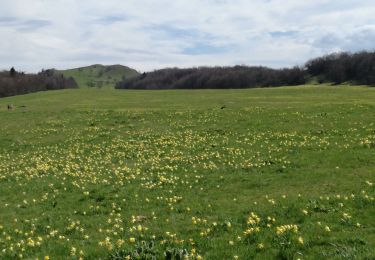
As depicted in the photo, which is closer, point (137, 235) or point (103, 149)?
point (137, 235)

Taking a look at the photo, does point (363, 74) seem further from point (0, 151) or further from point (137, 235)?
point (137, 235)

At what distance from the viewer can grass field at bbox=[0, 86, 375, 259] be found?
10695 millimetres

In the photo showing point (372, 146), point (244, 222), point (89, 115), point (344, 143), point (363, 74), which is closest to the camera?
point (244, 222)

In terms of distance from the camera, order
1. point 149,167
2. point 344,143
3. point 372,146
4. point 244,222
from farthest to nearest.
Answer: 1. point 344,143
2. point 372,146
3. point 149,167
4. point 244,222

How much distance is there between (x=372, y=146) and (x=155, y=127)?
19.5 meters

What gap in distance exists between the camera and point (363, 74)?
169m

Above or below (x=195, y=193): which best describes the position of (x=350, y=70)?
above

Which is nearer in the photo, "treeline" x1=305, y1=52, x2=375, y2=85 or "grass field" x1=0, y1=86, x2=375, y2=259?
"grass field" x1=0, y1=86, x2=375, y2=259

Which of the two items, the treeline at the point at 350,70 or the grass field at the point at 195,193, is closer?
the grass field at the point at 195,193

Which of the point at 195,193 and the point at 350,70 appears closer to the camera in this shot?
the point at 195,193

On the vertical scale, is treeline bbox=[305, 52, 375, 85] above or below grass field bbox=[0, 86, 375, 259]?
above

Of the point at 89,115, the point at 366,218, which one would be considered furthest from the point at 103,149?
the point at 89,115

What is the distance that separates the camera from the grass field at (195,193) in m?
10.7

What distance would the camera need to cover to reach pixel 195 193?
17.0 metres
